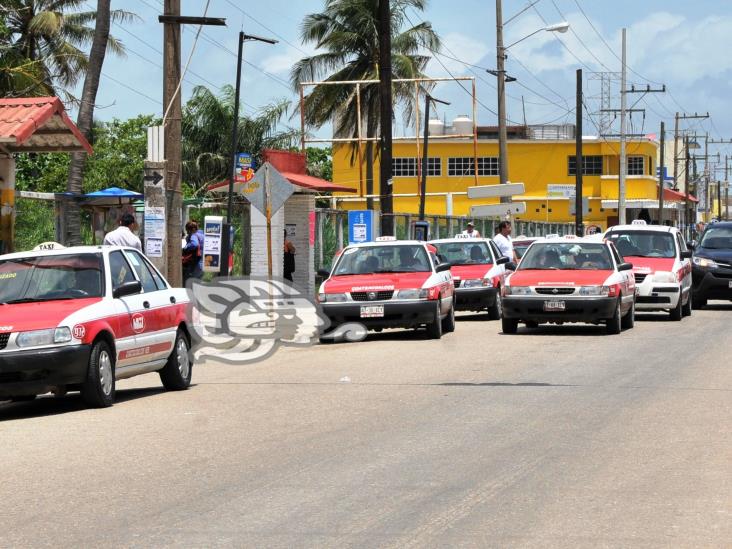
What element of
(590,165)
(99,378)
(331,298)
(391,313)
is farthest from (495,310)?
(590,165)

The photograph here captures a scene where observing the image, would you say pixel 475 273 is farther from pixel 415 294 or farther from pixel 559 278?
pixel 415 294

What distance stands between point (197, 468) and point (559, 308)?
43.2 ft

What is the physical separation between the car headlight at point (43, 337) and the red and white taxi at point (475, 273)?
13728mm

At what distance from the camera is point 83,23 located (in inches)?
2215

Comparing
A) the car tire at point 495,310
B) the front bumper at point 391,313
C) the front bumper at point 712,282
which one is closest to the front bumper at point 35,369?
the front bumper at point 391,313

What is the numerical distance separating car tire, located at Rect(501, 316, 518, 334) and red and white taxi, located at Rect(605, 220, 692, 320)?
417cm

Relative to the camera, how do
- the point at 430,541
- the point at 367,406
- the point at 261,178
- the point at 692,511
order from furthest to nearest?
the point at 261,178 → the point at 367,406 → the point at 692,511 → the point at 430,541

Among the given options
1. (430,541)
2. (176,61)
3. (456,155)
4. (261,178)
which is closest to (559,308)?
(261,178)

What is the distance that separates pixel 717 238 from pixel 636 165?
57.3 m

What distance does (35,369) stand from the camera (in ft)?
40.4

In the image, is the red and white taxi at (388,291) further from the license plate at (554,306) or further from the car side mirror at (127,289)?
the car side mirror at (127,289)

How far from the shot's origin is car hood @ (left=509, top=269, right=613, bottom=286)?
21891mm

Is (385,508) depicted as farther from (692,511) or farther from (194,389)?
(194,389)

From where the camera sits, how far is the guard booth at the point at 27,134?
741 inches
